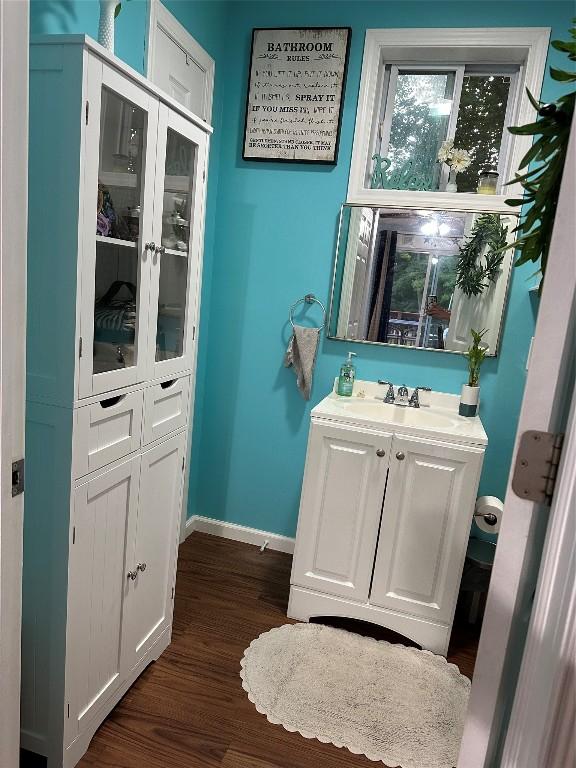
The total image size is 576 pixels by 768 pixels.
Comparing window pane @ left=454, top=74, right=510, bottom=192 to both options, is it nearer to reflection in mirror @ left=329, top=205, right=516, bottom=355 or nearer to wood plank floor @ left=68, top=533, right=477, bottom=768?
reflection in mirror @ left=329, top=205, right=516, bottom=355

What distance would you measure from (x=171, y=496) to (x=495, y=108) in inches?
90.2

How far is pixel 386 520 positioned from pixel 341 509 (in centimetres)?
19

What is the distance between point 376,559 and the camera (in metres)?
2.29

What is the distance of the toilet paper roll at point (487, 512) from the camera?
90.3 inches

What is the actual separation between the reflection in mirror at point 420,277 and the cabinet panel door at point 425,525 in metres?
0.66

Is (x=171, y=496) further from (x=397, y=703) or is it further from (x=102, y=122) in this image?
(x=102, y=122)

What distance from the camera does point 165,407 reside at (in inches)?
73.3

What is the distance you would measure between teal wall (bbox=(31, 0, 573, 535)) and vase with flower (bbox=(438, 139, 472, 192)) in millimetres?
402

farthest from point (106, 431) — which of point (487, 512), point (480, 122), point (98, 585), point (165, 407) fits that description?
point (480, 122)

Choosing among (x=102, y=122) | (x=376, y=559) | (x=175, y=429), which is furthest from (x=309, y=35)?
(x=376, y=559)

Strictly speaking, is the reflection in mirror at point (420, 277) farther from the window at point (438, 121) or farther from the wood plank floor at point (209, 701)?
the wood plank floor at point (209, 701)

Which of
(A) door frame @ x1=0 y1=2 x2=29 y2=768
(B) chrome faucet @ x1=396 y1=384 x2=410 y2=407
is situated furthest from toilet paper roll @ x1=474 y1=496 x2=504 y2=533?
(A) door frame @ x1=0 y1=2 x2=29 y2=768

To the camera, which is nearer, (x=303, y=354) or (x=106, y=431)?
(x=106, y=431)

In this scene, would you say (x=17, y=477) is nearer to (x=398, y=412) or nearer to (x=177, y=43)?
(x=398, y=412)
